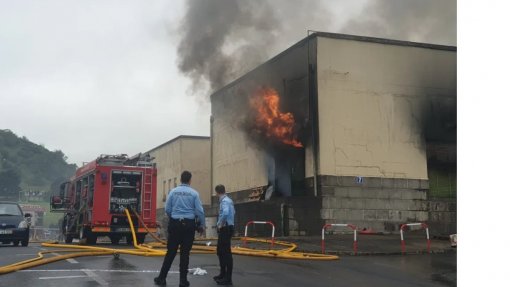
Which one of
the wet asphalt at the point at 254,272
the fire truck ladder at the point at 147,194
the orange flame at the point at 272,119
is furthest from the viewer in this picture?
the orange flame at the point at 272,119

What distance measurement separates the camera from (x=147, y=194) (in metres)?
18.8

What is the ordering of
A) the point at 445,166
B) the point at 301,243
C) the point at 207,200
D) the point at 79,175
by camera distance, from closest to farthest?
1. the point at 301,243
2. the point at 79,175
3. the point at 445,166
4. the point at 207,200

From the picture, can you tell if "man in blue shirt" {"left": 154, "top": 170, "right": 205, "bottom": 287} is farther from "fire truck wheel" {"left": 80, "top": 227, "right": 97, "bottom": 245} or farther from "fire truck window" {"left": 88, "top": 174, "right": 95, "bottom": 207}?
"fire truck wheel" {"left": 80, "top": 227, "right": 97, "bottom": 245}

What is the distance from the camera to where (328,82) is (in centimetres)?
2162

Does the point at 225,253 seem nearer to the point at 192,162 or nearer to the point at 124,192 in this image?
the point at 124,192

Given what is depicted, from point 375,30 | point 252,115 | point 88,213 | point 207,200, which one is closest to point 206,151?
point 207,200

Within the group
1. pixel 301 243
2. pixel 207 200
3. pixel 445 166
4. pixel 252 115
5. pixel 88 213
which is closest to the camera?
pixel 301 243

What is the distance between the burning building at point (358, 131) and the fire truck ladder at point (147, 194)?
630cm

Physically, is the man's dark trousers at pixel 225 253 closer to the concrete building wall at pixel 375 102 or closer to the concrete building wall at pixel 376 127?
the concrete building wall at pixel 376 127

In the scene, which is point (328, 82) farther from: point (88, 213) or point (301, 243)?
point (88, 213)

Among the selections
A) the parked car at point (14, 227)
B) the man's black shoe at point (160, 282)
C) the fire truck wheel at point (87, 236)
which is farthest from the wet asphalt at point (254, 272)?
the fire truck wheel at point (87, 236)

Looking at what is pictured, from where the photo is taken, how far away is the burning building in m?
21.3

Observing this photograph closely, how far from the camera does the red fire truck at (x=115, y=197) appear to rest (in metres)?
18.0

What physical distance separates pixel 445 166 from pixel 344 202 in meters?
5.19
